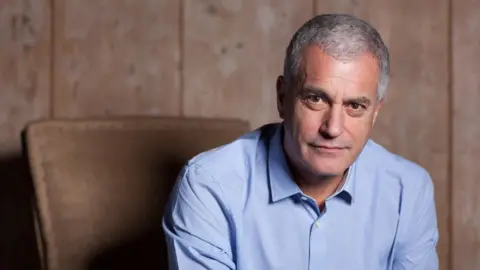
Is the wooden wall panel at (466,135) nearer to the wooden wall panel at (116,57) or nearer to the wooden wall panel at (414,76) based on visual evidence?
the wooden wall panel at (414,76)

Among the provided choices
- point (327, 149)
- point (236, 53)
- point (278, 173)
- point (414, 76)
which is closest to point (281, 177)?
point (278, 173)

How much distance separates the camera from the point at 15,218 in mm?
1507

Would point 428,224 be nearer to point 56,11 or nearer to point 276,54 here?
point 276,54

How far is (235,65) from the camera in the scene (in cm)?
157

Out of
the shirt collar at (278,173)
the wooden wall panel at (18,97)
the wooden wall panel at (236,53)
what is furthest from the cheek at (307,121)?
the wooden wall panel at (18,97)

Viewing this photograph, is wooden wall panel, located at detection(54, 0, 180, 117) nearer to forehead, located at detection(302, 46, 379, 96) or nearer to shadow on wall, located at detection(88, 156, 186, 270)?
shadow on wall, located at detection(88, 156, 186, 270)

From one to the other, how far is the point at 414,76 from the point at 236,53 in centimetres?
44

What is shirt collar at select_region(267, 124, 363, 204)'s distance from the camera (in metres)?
1.15

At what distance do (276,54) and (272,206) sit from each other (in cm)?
53

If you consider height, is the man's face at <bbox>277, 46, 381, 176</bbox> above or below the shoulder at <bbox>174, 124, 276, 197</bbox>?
above

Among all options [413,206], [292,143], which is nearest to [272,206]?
[292,143]

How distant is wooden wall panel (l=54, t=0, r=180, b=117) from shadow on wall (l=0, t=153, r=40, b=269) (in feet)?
0.53

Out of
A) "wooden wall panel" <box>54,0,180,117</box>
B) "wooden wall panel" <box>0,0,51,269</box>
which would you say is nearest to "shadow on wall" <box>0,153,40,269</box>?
"wooden wall panel" <box>0,0,51,269</box>

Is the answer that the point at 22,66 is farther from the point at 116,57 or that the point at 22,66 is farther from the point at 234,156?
the point at 234,156
